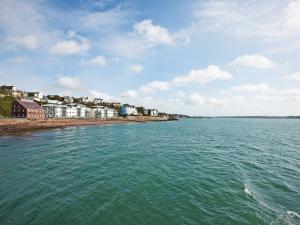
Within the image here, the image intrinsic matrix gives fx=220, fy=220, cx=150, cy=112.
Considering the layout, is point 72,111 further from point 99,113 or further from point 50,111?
point 99,113

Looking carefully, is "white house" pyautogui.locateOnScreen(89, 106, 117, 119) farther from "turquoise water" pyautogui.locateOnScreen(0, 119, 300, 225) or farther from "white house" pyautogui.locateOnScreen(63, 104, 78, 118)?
"turquoise water" pyautogui.locateOnScreen(0, 119, 300, 225)

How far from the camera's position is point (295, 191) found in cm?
1820

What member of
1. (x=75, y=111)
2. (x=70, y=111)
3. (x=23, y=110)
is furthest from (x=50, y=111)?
(x=23, y=110)

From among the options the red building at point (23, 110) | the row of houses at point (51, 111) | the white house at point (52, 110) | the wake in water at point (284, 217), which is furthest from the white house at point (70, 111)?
the wake in water at point (284, 217)

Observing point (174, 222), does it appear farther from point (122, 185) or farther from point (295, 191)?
point (295, 191)

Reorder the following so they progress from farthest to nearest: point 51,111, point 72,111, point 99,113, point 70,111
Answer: point 99,113
point 72,111
point 70,111
point 51,111

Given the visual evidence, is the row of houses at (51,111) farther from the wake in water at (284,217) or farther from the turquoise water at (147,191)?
the wake in water at (284,217)

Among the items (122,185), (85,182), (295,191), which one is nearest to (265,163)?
(295,191)

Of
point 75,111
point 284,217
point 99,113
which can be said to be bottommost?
point 284,217

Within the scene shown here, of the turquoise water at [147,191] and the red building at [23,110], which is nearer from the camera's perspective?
the turquoise water at [147,191]

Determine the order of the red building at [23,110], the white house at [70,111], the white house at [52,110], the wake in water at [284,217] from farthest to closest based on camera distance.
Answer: the white house at [70,111] < the white house at [52,110] < the red building at [23,110] < the wake in water at [284,217]

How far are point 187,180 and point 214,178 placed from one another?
283 centimetres

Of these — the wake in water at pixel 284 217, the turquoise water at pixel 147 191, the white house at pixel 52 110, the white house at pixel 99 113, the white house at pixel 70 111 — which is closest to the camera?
the wake in water at pixel 284 217

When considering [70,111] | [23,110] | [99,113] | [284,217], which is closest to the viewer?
[284,217]
